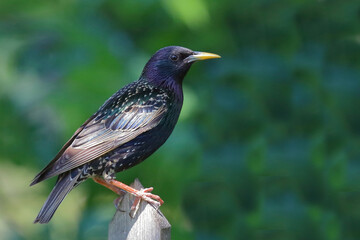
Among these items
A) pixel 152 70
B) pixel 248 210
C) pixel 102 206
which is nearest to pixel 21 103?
pixel 102 206

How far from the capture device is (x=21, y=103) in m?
5.21

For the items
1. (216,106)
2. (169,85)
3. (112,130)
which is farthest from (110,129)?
(216,106)

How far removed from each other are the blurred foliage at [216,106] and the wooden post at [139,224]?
2.06m

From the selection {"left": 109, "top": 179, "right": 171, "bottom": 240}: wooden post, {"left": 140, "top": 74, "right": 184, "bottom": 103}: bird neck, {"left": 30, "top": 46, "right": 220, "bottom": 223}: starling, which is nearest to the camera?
{"left": 109, "top": 179, "right": 171, "bottom": 240}: wooden post

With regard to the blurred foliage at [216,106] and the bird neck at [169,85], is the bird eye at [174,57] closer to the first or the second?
the bird neck at [169,85]

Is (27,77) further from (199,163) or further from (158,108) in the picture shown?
(158,108)

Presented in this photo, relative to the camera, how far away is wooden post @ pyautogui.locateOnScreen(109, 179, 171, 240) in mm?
2674

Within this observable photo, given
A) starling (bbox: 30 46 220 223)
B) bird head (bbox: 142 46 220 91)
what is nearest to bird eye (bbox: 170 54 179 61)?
bird head (bbox: 142 46 220 91)

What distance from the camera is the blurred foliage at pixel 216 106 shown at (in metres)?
5.09

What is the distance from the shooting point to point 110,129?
11.4 feet

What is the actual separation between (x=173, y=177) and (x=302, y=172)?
4.09 feet

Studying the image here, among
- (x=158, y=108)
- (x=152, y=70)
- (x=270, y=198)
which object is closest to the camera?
(x=158, y=108)

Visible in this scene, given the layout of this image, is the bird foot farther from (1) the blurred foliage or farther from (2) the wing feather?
(1) the blurred foliage

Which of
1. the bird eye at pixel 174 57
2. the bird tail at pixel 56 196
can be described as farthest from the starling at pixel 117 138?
the bird eye at pixel 174 57
